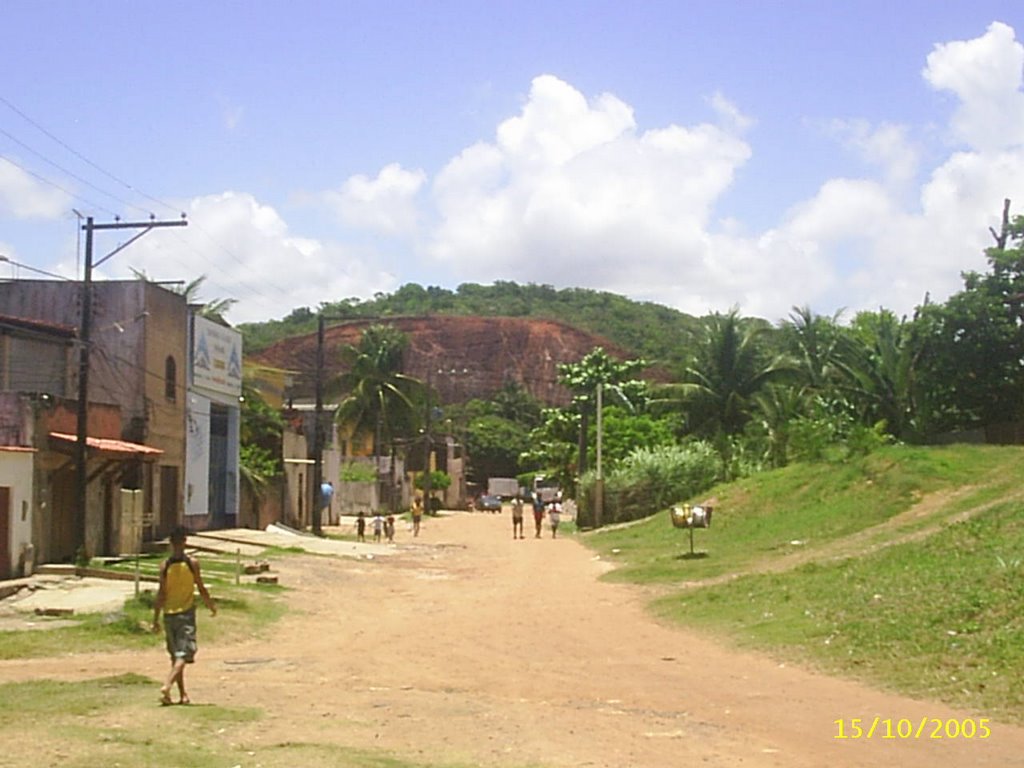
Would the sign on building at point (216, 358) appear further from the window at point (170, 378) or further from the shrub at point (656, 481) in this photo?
the shrub at point (656, 481)

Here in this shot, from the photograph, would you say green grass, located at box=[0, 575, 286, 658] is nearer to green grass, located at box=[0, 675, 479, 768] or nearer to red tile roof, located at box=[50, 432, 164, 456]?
green grass, located at box=[0, 675, 479, 768]

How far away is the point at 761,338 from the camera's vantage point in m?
58.4

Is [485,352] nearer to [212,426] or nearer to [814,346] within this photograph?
[814,346]

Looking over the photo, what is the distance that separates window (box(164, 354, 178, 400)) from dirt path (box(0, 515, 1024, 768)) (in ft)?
49.0

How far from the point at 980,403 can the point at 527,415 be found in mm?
89958

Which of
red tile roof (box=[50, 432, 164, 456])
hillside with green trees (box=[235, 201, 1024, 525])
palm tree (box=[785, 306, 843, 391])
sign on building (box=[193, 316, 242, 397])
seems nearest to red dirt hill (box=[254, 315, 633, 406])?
hillside with green trees (box=[235, 201, 1024, 525])

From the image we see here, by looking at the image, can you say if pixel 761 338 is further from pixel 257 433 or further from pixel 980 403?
pixel 257 433

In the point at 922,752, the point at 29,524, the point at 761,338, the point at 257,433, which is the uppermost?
the point at 761,338

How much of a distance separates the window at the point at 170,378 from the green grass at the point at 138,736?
26616 mm

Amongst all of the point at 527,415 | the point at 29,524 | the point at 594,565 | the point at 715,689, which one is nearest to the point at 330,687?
the point at 715,689

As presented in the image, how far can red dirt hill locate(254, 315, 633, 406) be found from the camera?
475 feet

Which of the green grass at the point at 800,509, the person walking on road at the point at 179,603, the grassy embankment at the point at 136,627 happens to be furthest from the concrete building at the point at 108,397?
the person walking on road at the point at 179,603
